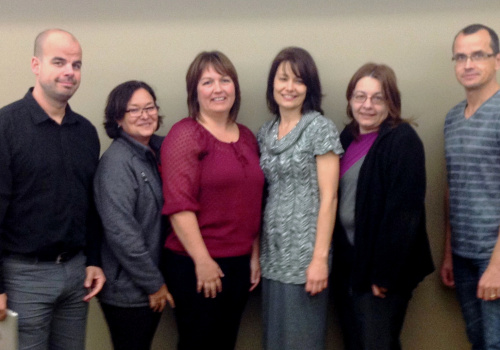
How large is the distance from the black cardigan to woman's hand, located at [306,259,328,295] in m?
0.14

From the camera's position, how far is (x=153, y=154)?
6.52 feet

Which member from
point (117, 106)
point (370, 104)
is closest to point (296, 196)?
point (370, 104)

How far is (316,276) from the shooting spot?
185 cm

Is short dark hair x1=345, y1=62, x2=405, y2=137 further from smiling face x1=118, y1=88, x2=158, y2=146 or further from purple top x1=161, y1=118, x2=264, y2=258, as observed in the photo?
smiling face x1=118, y1=88, x2=158, y2=146

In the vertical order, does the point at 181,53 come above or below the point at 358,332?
above

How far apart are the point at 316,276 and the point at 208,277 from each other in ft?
1.35

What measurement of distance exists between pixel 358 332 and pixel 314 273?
0.38 m

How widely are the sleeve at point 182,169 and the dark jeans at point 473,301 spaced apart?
1.16m

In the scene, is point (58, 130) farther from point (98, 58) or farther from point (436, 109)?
point (436, 109)

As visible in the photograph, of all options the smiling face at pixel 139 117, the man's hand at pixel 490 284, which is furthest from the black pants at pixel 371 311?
the smiling face at pixel 139 117

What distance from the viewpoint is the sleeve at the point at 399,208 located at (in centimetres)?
180

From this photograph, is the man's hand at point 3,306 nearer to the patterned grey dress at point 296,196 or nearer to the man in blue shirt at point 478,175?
the patterned grey dress at point 296,196

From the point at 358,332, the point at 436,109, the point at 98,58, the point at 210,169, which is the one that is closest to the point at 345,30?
the point at 436,109

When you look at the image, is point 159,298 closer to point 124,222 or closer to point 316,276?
point 124,222
